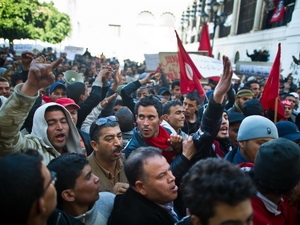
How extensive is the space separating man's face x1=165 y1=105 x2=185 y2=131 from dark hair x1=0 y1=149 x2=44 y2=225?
2.72 m

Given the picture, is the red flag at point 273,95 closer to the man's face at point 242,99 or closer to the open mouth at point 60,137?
the man's face at point 242,99

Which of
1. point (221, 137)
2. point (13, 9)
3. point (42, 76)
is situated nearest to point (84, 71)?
point (13, 9)

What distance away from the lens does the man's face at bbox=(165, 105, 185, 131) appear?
3.93m

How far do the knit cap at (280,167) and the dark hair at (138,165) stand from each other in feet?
2.20

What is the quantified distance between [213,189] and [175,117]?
2.60 metres

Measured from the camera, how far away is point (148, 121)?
313 centimetres

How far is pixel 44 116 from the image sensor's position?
8.48ft

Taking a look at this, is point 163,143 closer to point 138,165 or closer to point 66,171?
point 138,165

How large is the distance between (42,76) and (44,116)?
738 mm

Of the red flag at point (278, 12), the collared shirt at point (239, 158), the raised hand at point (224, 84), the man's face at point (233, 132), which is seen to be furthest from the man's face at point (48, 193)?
the red flag at point (278, 12)

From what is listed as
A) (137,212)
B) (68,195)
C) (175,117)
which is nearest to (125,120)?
(175,117)

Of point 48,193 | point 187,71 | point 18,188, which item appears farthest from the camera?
point 187,71

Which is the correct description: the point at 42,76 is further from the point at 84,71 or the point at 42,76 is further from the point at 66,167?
the point at 84,71

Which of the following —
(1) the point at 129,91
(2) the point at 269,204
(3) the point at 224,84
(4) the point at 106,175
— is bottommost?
(4) the point at 106,175
